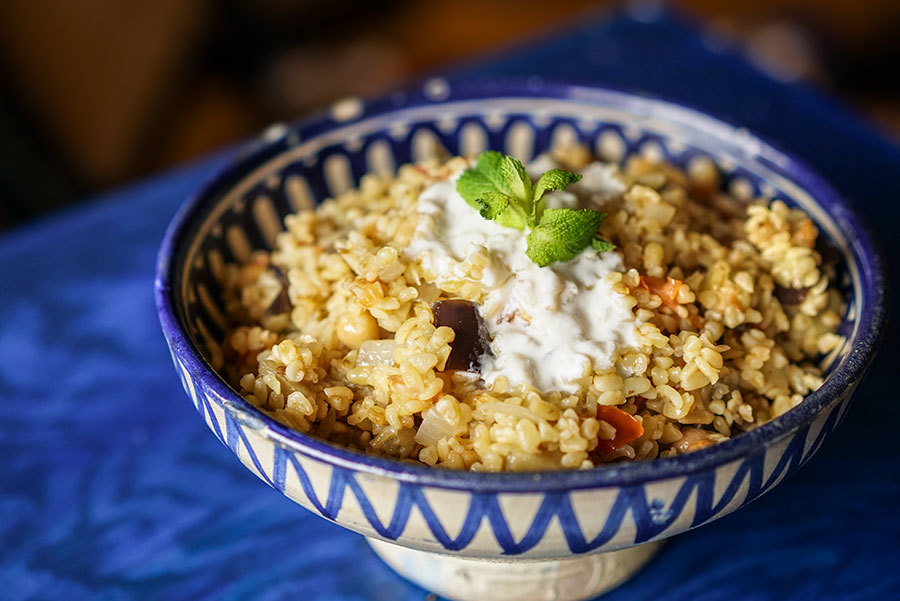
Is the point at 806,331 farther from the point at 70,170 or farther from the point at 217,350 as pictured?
the point at 70,170

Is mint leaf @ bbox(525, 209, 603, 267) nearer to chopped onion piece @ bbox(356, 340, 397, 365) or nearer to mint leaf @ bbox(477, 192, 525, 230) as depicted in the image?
mint leaf @ bbox(477, 192, 525, 230)

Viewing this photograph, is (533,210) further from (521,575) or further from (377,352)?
(521,575)

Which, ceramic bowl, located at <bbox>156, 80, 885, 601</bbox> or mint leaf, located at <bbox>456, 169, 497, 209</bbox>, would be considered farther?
mint leaf, located at <bbox>456, 169, 497, 209</bbox>

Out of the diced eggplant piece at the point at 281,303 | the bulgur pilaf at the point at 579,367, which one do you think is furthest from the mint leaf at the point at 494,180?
the diced eggplant piece at the point at 281,303

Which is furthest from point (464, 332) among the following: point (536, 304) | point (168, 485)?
point (168, 485)

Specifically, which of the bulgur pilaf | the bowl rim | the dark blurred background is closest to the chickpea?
the bulgur pilaf

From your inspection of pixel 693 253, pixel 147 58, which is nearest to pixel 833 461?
pixel 693 253

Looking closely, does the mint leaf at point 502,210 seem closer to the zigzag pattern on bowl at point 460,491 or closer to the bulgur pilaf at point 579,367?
the bulgur pilaf at point 579,367
